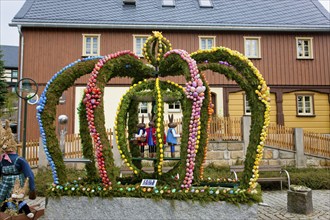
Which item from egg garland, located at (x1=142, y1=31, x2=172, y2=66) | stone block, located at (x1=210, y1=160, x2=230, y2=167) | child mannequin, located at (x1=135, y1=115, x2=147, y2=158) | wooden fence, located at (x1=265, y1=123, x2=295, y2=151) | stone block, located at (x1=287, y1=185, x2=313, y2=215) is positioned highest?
egg garland, located at (x1=142, y1=31, x2=172, y2=66)

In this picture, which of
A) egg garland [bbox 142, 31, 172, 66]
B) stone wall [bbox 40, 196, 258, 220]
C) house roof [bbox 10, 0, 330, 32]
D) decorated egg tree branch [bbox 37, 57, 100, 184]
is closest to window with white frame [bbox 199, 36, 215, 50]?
house roof [bbox 10, 0, 330, 32]

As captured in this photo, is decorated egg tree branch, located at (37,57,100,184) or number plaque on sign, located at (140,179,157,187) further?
decorated egg tree branch, located at (37,57,100,184)

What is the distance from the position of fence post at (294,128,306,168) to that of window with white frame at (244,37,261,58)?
20.9 feet

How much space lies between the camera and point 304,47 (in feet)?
56.0

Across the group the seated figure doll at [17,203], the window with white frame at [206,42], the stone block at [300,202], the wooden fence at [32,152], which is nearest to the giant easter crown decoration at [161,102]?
the seated figure doll at [17,203]

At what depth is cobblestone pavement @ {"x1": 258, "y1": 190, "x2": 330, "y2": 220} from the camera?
636 centimetres

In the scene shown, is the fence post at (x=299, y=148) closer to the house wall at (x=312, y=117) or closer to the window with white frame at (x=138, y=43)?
the house wall at (x=312, y=117)

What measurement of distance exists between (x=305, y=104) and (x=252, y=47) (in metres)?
4.71

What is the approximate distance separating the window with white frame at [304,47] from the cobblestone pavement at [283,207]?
10457 millimetres

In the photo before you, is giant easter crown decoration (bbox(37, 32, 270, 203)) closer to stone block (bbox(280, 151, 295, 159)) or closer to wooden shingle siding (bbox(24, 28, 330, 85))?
stone block (bbox(280, 151, 295, 159))

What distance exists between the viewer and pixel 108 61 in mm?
5379

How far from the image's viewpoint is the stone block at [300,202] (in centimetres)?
657

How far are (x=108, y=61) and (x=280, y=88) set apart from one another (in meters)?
13.8

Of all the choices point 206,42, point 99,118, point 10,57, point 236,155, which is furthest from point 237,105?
point 10,57
